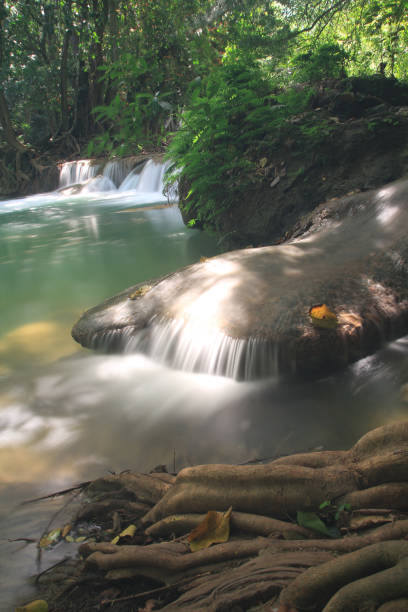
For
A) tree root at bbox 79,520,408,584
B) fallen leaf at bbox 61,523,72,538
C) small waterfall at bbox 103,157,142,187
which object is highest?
small waterfall at bbox 103,157,142,187

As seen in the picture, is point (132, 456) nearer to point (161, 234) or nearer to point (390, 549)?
point (390, 549)

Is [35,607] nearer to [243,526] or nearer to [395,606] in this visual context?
[243,526]

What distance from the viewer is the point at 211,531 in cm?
170

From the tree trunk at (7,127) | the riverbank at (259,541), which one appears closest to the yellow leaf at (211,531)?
the riverbank at (259,541)

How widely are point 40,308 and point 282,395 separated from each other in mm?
4101

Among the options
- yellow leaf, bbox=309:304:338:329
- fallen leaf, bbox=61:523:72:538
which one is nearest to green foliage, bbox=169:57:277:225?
yellow leaf, bbox=309:304:338:329

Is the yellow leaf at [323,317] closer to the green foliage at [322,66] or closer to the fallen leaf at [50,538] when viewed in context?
the fallen leaf at [50,538]

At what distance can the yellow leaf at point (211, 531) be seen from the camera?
5.40ft

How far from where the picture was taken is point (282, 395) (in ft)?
11.0

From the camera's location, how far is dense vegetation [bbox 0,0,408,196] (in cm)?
728

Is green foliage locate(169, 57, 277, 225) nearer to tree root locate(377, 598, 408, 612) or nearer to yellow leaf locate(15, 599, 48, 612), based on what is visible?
yellow leaf locate(15, 599, 48, 612)

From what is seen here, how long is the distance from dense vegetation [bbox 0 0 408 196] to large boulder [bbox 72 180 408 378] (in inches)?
112

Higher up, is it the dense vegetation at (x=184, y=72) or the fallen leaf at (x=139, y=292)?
the dense vegetation at (x=184, y=72)

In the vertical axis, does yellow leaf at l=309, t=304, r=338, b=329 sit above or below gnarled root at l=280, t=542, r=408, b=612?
above
